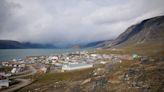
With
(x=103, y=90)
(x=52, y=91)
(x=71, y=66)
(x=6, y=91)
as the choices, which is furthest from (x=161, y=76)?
(x=71, y=66)

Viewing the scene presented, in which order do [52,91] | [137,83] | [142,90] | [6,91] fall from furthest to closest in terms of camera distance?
[6,91] < [52,91] < [137,83] < [142,90]

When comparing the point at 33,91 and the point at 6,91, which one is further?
the point at 6,91

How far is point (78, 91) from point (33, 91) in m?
19.3

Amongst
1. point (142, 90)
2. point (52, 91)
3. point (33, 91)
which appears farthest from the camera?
point (33, 91)

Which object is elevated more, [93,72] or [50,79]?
[93,72]

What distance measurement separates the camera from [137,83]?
1976 inches

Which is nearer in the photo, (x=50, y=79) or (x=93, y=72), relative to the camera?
(x=93, y=72)

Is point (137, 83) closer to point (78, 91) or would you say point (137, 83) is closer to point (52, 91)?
point (78, 91)

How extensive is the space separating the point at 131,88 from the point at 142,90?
361 cm

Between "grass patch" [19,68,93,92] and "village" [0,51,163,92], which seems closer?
"village" [0,51,163,92]

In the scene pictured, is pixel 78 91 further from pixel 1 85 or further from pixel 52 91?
pixel 1 85

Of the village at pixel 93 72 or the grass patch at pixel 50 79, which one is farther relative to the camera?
the grass patch at pixel 50 79

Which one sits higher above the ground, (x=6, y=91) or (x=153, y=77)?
(x=153, y=77)

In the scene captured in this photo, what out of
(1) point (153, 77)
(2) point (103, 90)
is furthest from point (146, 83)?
(2) point (103, 90)
